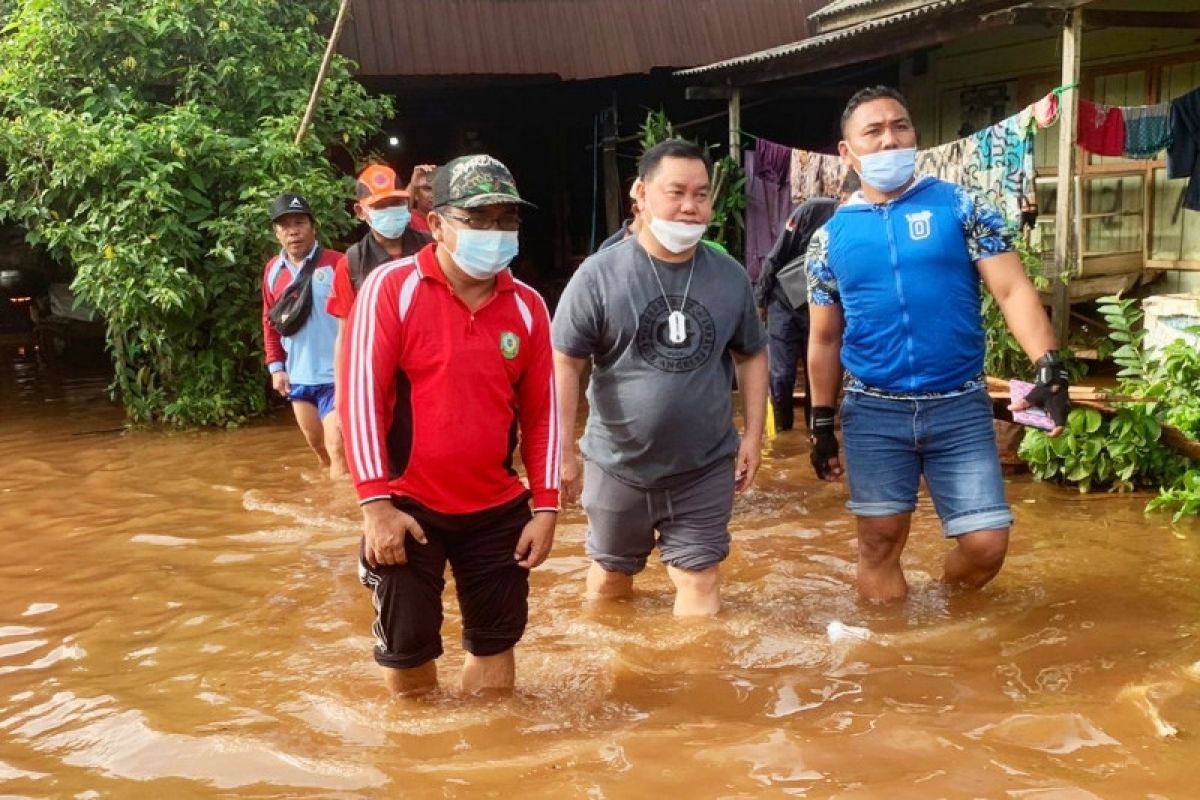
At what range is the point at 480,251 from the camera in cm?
341

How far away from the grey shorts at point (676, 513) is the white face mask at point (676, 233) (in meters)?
0.84

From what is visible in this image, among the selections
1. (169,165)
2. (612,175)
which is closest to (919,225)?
(169,165)

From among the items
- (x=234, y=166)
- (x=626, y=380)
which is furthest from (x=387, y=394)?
(x=234, y=166)

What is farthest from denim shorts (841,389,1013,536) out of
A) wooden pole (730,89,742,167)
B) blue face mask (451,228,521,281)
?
wooden pole (730,89,742,167)

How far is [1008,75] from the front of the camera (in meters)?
12.6

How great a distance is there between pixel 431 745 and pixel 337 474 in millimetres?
4149

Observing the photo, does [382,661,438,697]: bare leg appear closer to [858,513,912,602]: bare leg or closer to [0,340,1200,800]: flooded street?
[0,340,1200,800]: flooded street

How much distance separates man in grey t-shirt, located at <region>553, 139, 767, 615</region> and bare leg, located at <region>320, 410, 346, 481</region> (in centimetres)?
303

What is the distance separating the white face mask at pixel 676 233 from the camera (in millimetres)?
4043

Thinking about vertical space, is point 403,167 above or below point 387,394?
above

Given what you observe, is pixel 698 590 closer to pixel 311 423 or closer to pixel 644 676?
pixel 644 676

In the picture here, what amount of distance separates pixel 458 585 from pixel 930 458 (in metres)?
1.90

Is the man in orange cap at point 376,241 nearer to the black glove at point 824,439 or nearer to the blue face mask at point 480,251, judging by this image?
the black glove at point 824,439

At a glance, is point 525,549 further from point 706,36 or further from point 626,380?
point 706,36
